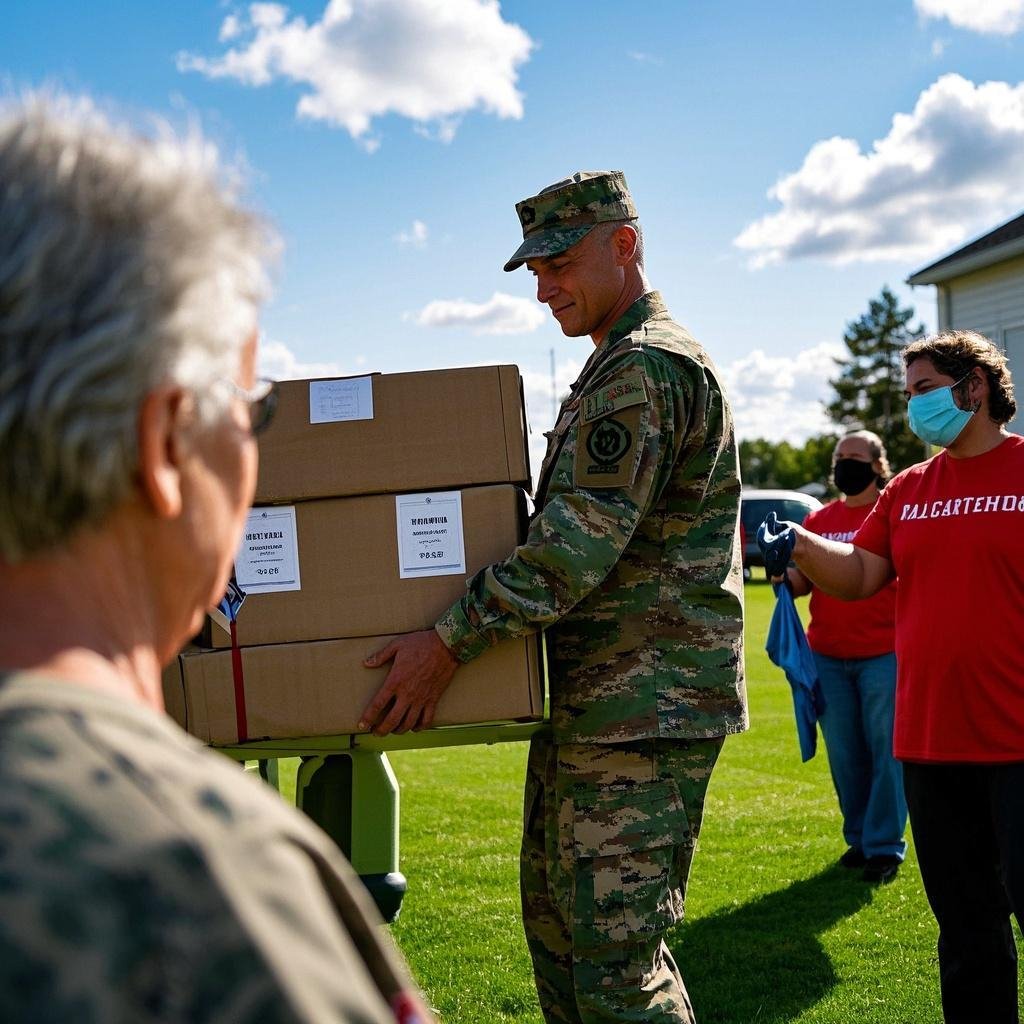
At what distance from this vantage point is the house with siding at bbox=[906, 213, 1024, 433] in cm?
1669

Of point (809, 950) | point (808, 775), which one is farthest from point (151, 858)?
point (808, 775)

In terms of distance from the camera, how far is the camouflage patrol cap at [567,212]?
3.11m

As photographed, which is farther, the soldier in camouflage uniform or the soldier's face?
the soldier's face

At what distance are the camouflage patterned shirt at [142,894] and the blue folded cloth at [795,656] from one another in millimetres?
5018

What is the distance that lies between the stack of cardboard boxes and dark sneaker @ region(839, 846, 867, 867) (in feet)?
12.7

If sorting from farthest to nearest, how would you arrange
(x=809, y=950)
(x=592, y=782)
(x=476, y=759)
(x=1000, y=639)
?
1. (x=476, y=759)
2. (x=809, y=950)
3. (x=1000, y=639)
4. (x=592, y=782)

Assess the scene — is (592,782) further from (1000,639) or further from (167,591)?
(167,591)

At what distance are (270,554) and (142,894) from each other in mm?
2126

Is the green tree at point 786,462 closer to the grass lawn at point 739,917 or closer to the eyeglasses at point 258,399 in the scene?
the grass lawn at point 739,917

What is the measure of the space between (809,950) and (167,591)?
177 inches

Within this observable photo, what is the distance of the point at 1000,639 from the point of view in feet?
11.0

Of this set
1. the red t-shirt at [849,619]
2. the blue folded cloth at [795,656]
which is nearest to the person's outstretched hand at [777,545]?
the blue folded cloth at [795,656]

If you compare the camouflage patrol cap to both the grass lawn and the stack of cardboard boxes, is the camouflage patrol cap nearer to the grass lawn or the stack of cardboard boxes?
the stack of cardboard boxes

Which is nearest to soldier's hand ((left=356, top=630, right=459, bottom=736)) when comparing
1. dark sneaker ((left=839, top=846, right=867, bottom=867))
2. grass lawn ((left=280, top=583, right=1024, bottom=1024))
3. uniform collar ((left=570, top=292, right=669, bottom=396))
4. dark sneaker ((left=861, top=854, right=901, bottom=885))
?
uniform collar ((left=570, top=292, right=669, bottom=396))
